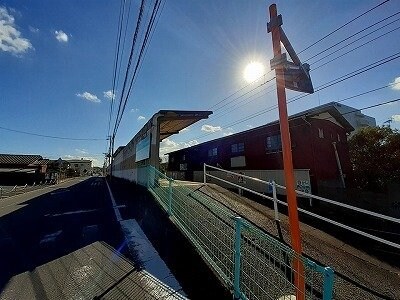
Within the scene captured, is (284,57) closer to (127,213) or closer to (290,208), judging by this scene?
(290,208)

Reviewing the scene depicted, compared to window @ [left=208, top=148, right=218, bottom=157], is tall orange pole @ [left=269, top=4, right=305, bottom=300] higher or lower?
lower

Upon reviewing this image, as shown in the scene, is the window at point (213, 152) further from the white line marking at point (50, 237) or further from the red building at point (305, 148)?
the white line marking at point (50, 237)

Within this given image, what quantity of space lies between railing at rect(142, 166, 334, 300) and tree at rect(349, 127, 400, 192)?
16.2m

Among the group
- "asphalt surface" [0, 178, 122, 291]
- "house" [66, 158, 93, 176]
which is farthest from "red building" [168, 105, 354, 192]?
"house" [66, 158, 93, 176]

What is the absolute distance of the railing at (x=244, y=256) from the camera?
2.77 meters

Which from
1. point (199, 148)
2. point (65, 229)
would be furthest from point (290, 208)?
point (199, 148)

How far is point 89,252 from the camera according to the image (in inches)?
209

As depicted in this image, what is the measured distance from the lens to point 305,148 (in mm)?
15195

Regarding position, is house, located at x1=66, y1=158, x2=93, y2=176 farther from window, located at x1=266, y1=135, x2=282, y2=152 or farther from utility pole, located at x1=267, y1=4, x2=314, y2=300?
utility pole, located at x1=267, y1=4, x2=314, y2=300

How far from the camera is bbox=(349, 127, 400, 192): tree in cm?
1603

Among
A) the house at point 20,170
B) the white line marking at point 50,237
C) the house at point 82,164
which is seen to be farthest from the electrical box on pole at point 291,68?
the house at point 82,164

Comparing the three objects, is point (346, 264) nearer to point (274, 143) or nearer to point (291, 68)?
point (291, 68)

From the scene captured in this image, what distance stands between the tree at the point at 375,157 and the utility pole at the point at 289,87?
17.4 metres

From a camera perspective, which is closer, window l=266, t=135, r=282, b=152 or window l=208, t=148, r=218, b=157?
window l=266, t=135, r=282, b=152
